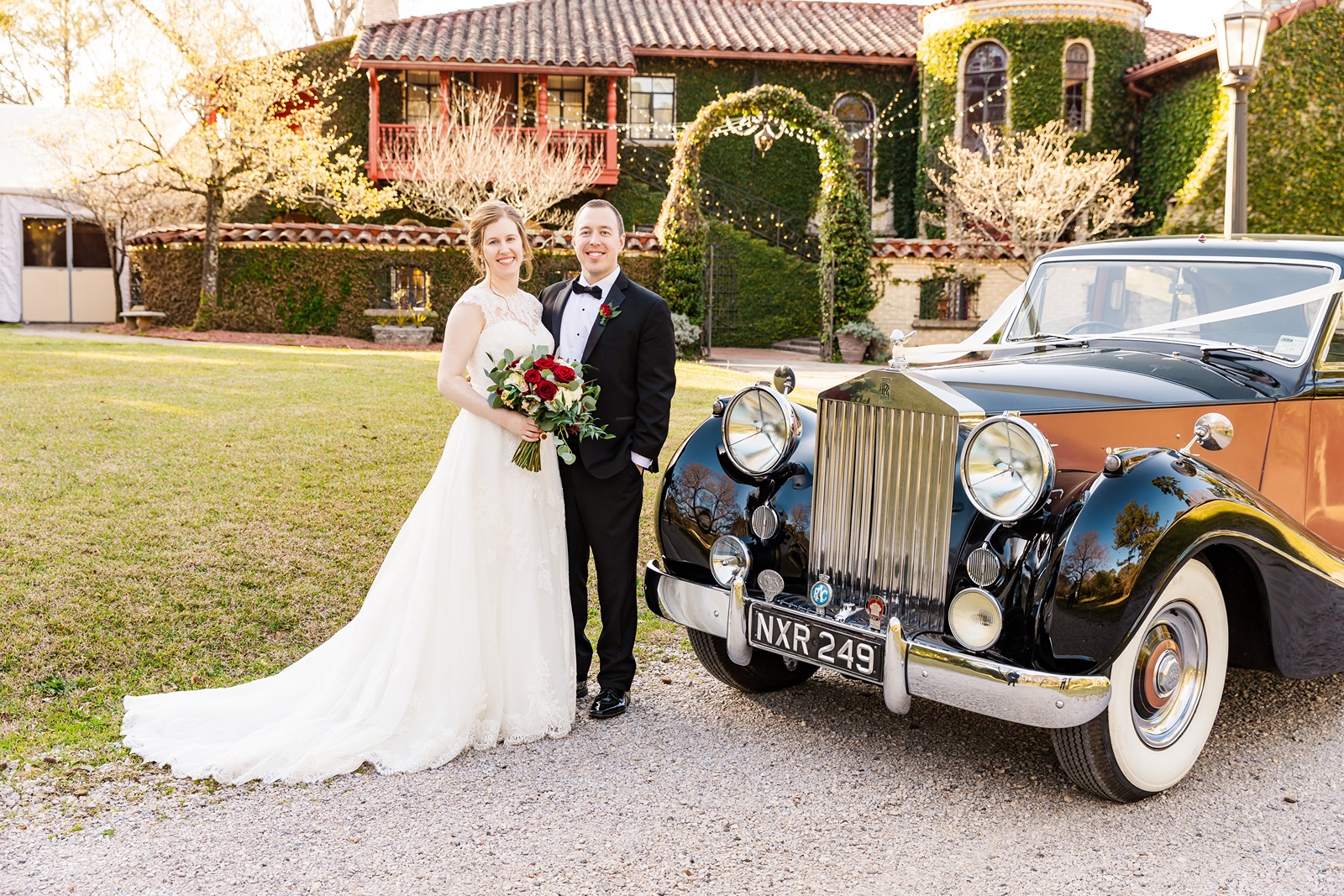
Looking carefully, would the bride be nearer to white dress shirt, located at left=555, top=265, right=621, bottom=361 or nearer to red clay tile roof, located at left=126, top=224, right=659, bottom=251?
white dress shirt, located at left=555, top=265, right=621, bottom=361

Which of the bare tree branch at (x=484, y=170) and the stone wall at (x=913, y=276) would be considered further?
the stone wall at (x=913, y=276)

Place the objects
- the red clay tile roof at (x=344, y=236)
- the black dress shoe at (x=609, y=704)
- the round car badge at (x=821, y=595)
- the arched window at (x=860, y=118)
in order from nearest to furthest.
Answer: the round car badge at (x=821, y=595)
the black dress shoe at (x=609, y=704)
the red clay tile roof at (x=344, y=236)
the arched window at (x=860, y=118)

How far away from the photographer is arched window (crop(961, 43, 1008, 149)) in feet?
76.5

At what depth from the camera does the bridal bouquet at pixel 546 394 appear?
12.8 ft

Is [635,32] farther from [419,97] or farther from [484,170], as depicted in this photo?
[484,170]

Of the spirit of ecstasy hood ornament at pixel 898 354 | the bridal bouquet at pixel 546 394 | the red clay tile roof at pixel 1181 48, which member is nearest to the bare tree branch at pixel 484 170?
the red clay tile roof at pixel 1181 48

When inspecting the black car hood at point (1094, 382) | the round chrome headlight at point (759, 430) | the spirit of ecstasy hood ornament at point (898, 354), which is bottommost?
the round chrome headlight at point (759, 430)

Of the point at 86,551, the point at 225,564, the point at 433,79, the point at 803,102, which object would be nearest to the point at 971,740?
the point at 225,564

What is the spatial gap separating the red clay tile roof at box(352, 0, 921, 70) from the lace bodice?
20.5 meters

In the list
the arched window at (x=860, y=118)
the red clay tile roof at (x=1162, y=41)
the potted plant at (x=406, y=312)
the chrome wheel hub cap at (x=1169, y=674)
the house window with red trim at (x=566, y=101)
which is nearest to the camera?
the chrome wheel hub cap at (x=1169, y=674)

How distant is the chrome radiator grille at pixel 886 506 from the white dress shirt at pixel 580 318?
0.80 metres

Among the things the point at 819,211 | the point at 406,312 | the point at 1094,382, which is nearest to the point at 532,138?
the point at 406,312

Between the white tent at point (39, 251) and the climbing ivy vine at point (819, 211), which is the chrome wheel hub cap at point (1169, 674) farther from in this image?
the white tent at point (39, 251)

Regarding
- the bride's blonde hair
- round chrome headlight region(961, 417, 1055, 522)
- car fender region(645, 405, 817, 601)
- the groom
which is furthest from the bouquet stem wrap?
round chrome headlight region(961, 417, 1055, 522)
